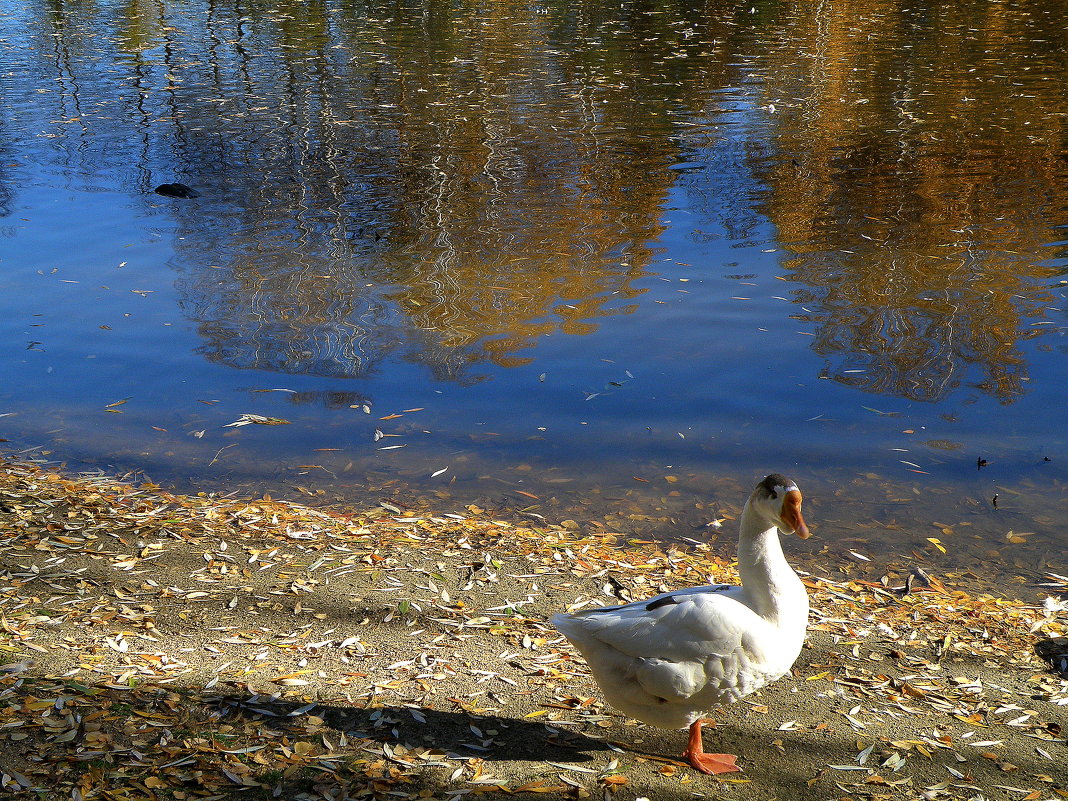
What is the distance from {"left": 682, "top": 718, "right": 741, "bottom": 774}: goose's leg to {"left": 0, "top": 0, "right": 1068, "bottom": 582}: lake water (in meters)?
2.18

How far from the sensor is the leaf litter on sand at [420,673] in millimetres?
3865

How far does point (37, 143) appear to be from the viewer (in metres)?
16.0

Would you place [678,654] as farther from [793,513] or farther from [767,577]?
[793,513]

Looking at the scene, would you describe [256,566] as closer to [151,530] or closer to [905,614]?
[151,530]

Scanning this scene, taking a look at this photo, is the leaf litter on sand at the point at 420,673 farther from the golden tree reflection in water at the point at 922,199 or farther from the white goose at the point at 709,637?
the golden tree reflection in water at the point at 922,199

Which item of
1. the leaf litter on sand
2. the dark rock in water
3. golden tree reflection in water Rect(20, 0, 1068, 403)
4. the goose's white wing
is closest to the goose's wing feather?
the goose's white wing

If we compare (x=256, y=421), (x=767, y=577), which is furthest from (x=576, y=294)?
(x=767, y=577)

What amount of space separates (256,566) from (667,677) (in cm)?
287

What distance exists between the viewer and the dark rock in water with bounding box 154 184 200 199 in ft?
43.6

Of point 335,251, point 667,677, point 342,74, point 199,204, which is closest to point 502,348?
point 335,251

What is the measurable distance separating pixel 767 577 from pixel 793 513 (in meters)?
0.30

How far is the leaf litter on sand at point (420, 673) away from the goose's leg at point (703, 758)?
2.8 inches

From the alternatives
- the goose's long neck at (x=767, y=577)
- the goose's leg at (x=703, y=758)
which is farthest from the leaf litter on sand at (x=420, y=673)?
the goose's long neck at (x=767, y=577)

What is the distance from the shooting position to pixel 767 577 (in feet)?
12.7
